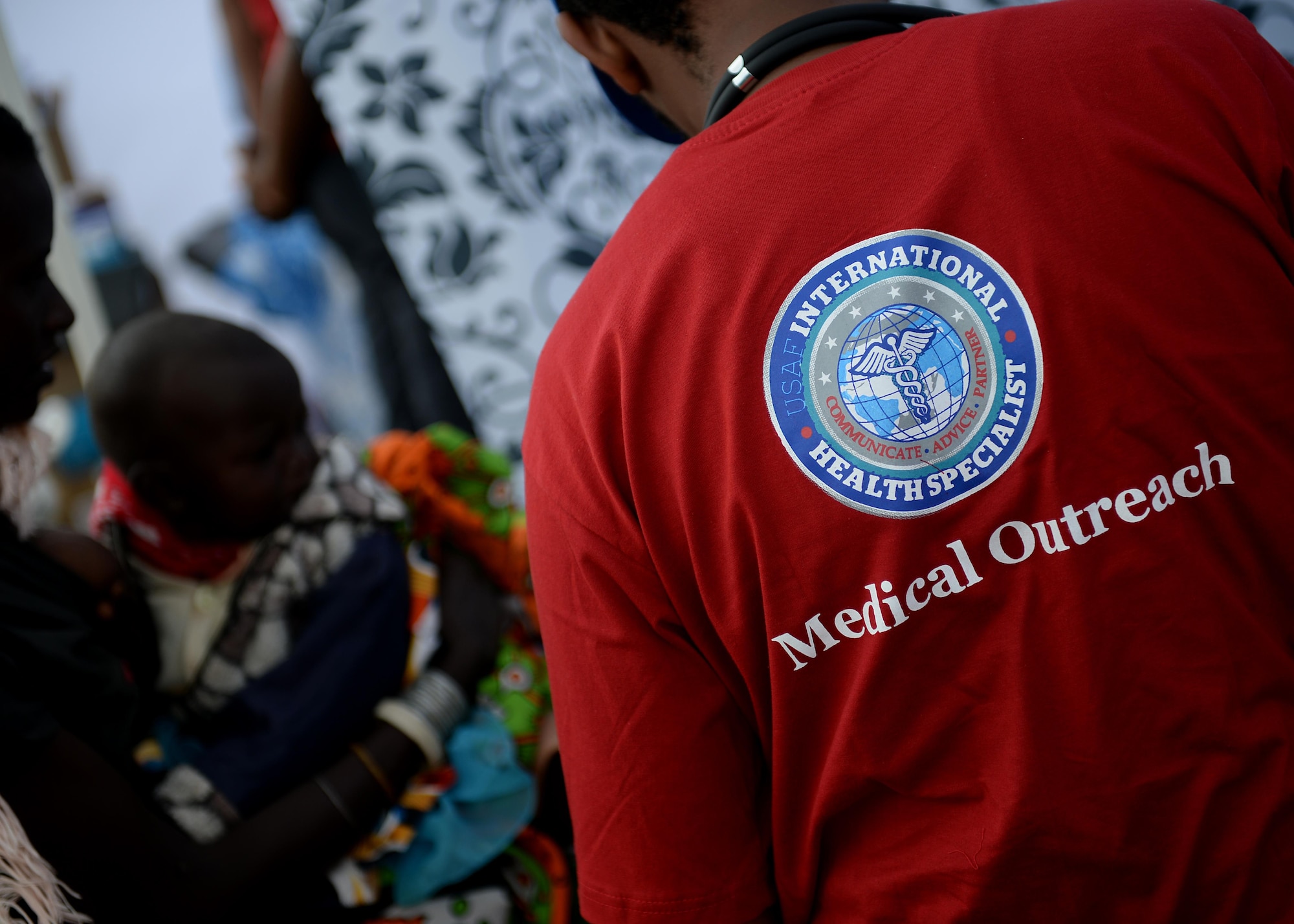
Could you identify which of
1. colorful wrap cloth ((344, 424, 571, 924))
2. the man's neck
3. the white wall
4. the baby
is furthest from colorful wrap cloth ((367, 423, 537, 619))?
the white wall

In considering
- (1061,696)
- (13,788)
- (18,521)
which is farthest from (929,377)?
(18,521)

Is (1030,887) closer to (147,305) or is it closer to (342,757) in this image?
(342,757)

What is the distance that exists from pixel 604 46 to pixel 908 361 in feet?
1.39

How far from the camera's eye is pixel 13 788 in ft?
2.87

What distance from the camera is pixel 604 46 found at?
88 cm

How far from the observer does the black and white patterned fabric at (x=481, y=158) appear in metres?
1.89

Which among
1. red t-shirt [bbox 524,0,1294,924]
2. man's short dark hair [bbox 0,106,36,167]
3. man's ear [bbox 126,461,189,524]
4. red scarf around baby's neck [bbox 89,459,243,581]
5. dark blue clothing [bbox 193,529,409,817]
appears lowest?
dark blue clothing [bbox 193,529,409,817]

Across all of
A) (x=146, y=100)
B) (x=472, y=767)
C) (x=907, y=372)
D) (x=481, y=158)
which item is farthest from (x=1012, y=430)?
(x=146, y=100)

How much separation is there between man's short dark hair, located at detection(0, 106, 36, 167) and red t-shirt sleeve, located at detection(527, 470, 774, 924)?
25.1 inches

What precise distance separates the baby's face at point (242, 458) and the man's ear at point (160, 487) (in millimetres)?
12

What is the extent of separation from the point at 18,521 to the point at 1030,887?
1.09m

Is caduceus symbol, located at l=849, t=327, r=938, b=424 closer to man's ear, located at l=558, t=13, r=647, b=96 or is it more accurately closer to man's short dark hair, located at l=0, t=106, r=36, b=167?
man's ear, located at l=558, t=13, r=647, b=96

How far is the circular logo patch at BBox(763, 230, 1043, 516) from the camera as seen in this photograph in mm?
680

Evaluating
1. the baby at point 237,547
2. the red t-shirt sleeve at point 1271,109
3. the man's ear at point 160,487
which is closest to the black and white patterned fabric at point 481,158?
the baby at point 237,547
